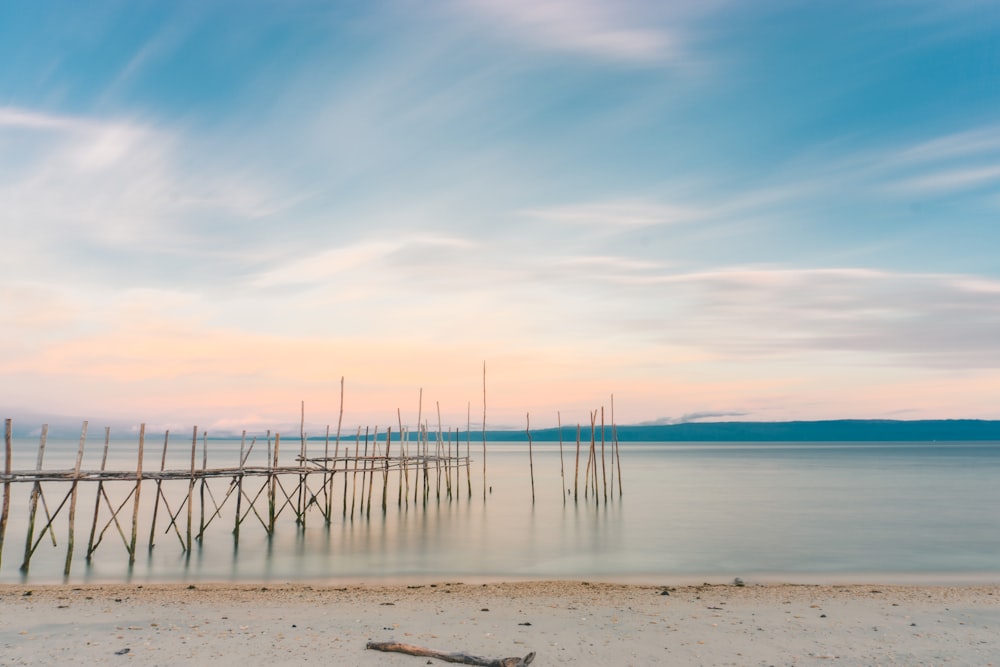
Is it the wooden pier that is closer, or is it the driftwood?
the driftwood

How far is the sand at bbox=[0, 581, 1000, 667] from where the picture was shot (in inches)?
353

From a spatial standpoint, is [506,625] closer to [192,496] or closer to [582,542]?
[582,542]

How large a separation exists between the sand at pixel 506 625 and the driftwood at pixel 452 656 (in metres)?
0.12

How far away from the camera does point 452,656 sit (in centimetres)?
855

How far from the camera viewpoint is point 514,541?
2347cm

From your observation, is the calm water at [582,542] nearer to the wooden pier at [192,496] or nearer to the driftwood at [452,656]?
the wooden pier at [192,496]

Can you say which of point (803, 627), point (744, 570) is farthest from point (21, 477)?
point (744, 570)

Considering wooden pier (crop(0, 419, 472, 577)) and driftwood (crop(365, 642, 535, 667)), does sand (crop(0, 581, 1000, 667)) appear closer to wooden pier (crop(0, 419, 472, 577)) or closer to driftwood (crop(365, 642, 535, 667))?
driftwood (crop(365, 642, 535, 667))

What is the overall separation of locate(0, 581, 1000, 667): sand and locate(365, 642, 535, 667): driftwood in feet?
0.41

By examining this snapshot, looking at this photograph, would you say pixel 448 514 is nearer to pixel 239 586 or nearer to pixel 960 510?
pixel 239 586

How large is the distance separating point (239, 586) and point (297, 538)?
24.8 ft

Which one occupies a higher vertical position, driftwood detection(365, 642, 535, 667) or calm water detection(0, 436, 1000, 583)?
driftwood detection(365, 642, 535, 667)

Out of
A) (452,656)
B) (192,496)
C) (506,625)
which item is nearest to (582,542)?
(506,625)

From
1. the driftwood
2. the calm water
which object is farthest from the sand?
the calm water
